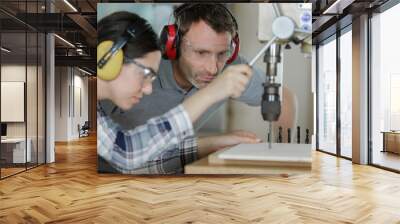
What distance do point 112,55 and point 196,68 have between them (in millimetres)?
975

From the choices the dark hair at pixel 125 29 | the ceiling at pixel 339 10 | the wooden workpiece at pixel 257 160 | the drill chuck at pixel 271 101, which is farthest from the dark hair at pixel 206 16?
the ceiling at pixel 339 10

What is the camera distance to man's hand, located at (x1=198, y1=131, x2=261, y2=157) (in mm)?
4688

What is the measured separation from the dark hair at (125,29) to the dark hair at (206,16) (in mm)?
349

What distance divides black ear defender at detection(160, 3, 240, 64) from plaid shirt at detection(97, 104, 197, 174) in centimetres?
63

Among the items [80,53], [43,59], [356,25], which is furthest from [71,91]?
[356,25]

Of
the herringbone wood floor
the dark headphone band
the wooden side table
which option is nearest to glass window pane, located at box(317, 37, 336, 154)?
the wooden side table

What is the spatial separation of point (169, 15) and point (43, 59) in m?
3.35

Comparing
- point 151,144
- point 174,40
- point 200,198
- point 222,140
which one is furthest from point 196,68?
point 200,198

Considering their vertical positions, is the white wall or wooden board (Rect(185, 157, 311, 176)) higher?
the white wall

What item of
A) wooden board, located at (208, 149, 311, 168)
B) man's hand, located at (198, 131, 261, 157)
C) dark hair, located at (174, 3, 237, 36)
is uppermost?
dark hair, located at (174, 3, 237, 36)

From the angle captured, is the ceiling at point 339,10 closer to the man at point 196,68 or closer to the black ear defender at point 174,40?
the black ear defender at point 174,40

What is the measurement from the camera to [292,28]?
13.3 feet

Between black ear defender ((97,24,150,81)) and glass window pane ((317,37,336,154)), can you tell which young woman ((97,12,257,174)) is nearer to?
black ear defender ((97,24,150,81))

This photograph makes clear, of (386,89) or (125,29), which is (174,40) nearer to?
(125,29)
